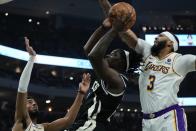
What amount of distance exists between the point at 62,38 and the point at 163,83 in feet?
63.8

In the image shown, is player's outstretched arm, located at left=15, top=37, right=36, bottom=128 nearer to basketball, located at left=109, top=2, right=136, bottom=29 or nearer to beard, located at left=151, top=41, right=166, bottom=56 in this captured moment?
basketball, located at left=109, top=2, right=136, bottom=29

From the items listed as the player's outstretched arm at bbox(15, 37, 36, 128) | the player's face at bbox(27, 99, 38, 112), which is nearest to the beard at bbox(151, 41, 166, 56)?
the player's outstretched arm at bbox(15, 37, 36, 128)

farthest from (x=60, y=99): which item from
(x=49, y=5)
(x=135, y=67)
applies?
(x=135, y=67)

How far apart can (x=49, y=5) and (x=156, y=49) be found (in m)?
17.5

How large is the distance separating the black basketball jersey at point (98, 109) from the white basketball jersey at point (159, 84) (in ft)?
1.64

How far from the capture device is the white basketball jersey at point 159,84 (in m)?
4.17

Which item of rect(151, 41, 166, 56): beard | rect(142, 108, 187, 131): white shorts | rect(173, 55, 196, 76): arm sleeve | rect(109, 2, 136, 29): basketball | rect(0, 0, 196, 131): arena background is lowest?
rect(142, 108, 187, 131): white shorts

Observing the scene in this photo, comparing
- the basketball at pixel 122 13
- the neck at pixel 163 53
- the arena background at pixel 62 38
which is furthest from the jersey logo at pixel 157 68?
the arena background at pixel 62 38

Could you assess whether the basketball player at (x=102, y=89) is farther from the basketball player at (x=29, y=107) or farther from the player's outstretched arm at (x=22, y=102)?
the player's outstretched arm at (x=22, y=102)

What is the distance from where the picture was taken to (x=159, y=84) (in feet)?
13.9

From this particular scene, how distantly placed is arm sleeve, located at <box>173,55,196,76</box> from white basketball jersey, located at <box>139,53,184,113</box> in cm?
4

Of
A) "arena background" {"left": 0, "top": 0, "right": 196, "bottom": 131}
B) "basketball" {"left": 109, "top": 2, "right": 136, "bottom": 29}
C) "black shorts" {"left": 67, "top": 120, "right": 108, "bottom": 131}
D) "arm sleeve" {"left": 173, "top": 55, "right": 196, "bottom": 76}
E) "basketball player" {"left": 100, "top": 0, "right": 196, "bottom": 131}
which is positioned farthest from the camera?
"arena background" {"left": 0, "top": 0, "right": 196, "bottom": 131}

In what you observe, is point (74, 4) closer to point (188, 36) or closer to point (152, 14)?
point (152, 14)

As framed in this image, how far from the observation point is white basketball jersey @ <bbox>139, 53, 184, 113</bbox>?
4172mm
